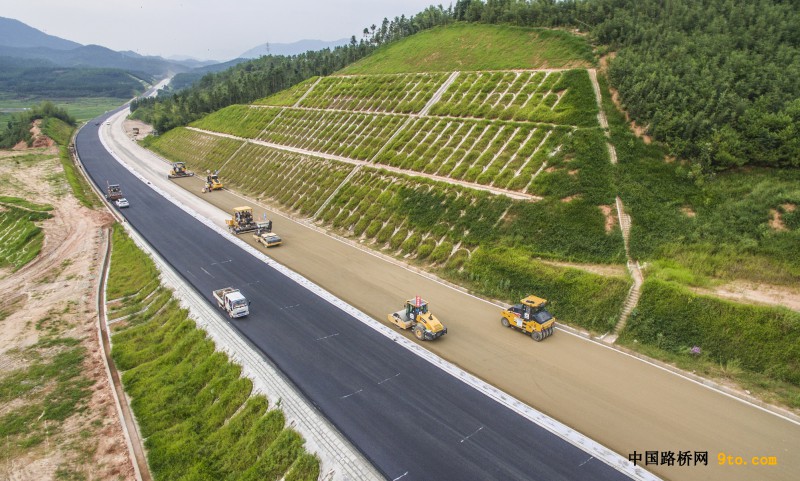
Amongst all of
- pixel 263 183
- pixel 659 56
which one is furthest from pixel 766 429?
pixel 263 183

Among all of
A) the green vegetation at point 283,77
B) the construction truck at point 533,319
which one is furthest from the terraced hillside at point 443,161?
the green vegetation at point 283,77

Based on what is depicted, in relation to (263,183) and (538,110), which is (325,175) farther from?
(538,110)

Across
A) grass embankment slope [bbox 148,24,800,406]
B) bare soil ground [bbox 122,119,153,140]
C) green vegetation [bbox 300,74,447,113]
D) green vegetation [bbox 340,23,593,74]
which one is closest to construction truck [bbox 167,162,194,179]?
grass embankment slope [bbox 148,24,800,406]

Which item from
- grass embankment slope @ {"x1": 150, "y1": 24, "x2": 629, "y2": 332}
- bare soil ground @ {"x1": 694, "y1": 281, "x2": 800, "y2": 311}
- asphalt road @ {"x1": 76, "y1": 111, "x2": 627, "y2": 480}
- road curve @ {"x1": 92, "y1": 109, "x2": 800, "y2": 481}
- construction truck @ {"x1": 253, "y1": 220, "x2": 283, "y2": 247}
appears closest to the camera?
asphalt road @ {"x1": 76, "y1": 111, "x2": 627, "y2": 480}

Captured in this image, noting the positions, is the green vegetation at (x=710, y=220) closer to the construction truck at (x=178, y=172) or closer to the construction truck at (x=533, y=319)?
the construction truck at (x=533, y=319)

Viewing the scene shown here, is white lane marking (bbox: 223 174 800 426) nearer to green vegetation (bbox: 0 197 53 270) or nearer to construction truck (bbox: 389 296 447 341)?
construction truck (bbox: 389 296 447 341)

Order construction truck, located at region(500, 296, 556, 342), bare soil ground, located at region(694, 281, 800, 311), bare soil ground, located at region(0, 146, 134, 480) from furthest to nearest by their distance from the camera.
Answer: construction truck, located at region(500, 296, 556, 342) < bare soil ground, located at region(694, 281, 800, 311) < bare soil ground, located at region(0, 146, 134, 480)
